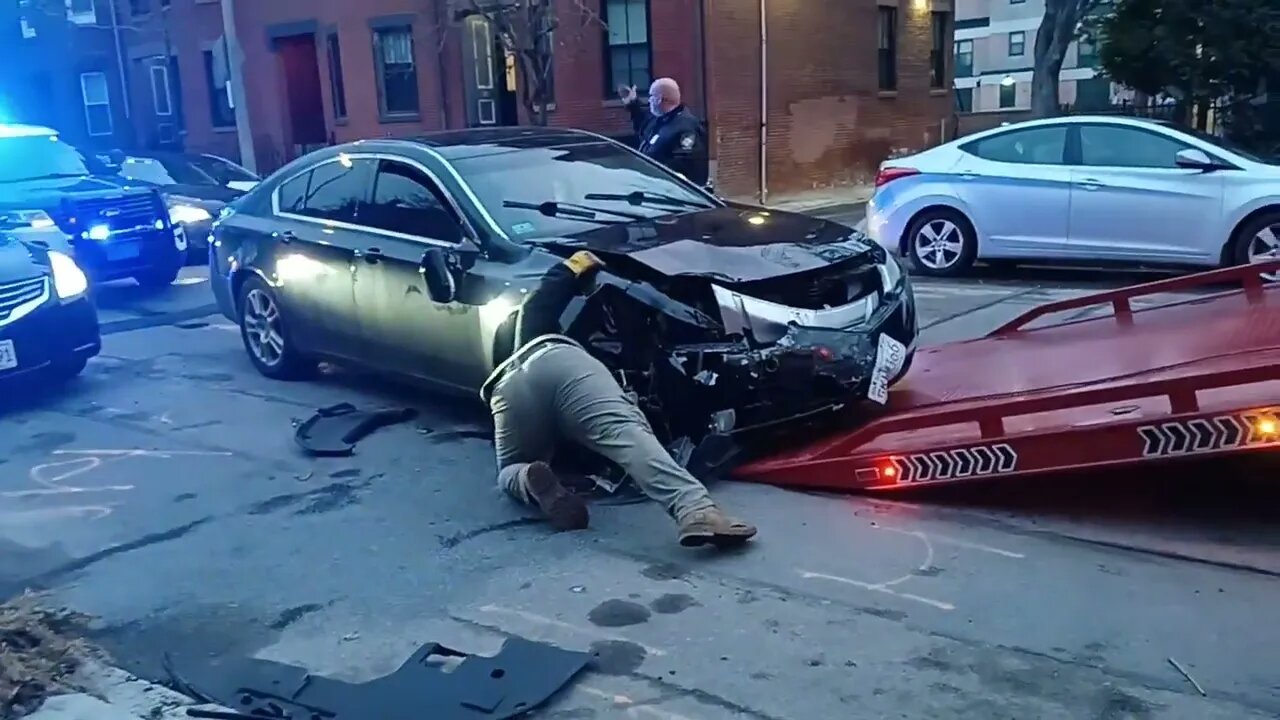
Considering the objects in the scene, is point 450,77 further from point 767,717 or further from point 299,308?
point 767,717

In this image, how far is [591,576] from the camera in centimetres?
486

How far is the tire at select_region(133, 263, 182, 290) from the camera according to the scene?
1309 cm

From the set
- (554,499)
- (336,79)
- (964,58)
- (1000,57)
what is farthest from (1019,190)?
(964,58)

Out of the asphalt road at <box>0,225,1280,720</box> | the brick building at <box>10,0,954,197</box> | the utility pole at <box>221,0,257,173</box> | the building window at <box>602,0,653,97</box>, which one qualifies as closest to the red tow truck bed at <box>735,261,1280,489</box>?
the asphalt road at <box>0,225,1280,720</box>

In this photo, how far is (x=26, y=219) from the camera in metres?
11.1

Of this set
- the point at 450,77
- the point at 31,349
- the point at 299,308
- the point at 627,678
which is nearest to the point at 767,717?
the point at 627,678

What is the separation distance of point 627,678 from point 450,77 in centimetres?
1994

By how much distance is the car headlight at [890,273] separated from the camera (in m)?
6.22

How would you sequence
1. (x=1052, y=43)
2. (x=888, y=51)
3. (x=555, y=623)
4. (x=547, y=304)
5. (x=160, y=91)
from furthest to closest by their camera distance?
1. (x=160, y=91)
2. (x=888, y=51)
3. (x=1052, y=43)
4. (x=547, y=304)
5. (x=555, y=623)

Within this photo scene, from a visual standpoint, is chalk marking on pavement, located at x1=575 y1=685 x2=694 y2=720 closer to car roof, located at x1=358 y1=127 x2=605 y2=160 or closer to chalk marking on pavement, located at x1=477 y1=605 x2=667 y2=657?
chalk marking on pavement, located at x1=477 y1=605 x2=667 y2=657

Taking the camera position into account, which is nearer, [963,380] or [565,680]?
[565,680]

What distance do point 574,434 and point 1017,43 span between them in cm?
5104

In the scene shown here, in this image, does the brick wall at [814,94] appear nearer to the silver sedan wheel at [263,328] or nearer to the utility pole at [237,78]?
the utility pole at [237,78]

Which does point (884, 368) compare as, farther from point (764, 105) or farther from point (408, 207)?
point (764, 105)
